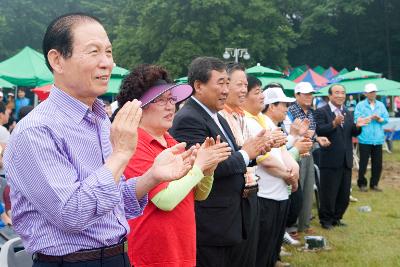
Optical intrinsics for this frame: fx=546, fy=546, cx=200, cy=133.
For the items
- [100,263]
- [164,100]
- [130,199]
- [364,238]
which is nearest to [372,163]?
[364,238]

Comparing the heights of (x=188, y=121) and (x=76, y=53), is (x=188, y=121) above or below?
below

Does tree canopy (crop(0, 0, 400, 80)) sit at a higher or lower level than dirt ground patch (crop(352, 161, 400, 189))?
higher

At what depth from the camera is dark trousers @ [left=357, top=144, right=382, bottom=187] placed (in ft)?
33.2

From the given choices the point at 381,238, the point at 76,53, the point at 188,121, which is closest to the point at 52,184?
Answer: the point at 76,53

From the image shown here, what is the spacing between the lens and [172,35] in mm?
30375

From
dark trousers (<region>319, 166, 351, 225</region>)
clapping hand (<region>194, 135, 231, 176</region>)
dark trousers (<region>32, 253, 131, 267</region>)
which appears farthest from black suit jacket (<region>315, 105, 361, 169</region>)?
dark trousers (<region>32, 253, 131, 267</region>)

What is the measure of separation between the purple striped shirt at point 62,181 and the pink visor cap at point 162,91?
2.73 feet

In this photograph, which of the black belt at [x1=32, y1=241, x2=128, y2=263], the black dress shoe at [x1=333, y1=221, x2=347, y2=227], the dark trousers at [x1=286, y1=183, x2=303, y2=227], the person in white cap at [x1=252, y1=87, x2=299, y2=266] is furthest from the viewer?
the black dress shoe at [x1=333, y1=221, x2=347, y2=227]

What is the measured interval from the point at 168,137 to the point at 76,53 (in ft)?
4.10

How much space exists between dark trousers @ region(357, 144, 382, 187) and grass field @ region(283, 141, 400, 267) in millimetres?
350

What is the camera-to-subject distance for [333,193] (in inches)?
290

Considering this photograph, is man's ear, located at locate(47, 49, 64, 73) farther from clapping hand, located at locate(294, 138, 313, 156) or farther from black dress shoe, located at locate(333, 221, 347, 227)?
black dress shoe, located at locate(333, 221, 347, 227)

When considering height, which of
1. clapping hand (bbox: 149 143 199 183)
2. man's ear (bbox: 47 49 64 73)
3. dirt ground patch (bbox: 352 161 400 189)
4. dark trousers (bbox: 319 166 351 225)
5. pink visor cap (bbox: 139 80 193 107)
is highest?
man's ear (bbox: 47 49 64 73)

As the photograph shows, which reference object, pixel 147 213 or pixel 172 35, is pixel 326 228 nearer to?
pixel 147 213
